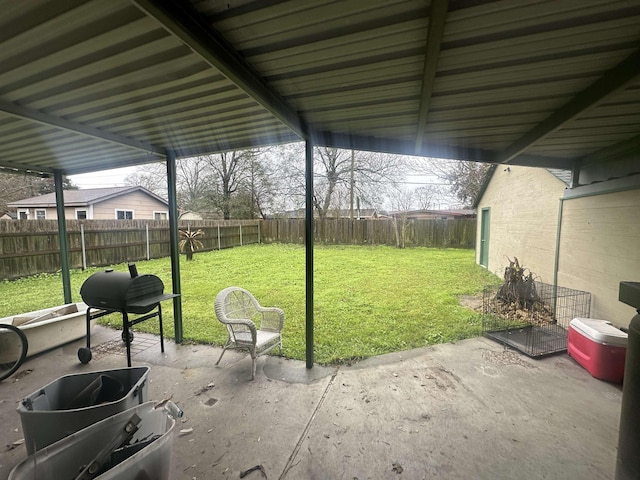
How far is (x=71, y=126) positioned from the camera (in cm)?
254

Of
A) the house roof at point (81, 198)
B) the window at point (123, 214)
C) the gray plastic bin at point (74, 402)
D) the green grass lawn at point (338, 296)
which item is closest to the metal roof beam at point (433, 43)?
the gray plastic bin at point (74, 402)

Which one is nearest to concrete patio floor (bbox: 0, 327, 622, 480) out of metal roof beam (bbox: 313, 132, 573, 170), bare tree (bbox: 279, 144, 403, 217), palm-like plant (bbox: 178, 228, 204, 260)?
metal roof beam (bbox: 313, 132, 573, 170)

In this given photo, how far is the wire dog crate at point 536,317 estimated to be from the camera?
346cm

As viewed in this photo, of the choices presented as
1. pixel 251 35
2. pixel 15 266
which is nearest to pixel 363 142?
pixel 251 35

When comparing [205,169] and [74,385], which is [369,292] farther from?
[205,169]

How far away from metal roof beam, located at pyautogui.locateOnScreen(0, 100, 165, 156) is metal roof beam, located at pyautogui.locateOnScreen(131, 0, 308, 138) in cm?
207

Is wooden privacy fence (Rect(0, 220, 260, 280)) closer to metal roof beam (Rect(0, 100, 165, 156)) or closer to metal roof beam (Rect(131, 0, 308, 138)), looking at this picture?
metal roof beam (Rect(0, 100, 165, 156))

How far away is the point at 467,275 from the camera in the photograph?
7.48m

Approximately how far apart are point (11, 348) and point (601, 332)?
19.5ft

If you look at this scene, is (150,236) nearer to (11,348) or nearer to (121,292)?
(11,348)

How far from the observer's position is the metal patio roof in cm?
118

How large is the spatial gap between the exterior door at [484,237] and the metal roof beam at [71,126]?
8.90m

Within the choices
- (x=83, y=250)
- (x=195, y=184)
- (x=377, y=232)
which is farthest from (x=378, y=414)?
(x=195, y=184)

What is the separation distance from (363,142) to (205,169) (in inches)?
686
